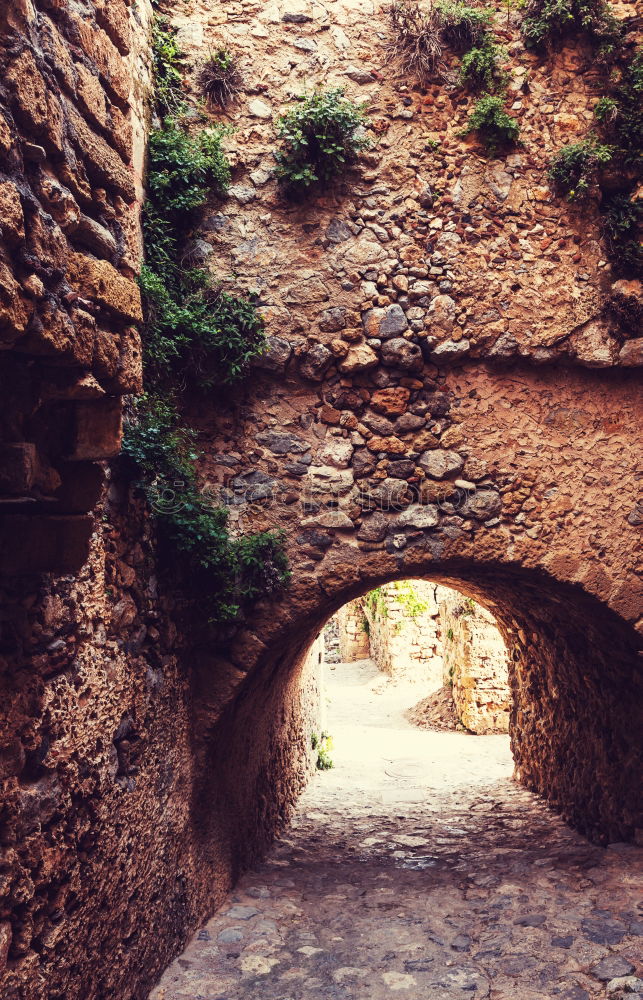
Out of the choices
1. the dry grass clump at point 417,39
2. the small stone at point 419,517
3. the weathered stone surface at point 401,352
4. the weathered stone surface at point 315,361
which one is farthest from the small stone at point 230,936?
the dry grass clump at point 417,39

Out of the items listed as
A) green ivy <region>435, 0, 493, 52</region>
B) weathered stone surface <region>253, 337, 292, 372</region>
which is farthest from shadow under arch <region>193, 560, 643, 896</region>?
green ivy <region>435, 0, 493, 52</region>

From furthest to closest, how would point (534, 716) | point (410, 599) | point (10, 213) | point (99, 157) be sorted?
1. point (410, 599)
2. point (534, 716)
3. point (99, 157)
4. point (10, 213)

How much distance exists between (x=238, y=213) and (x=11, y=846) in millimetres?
3694

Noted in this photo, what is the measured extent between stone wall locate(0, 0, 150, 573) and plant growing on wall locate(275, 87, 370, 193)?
2.12 m

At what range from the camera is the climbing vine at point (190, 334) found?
3.89m

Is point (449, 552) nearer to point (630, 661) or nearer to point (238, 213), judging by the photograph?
point (630, 661)

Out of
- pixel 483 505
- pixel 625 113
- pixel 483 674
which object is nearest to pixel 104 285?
pixel 483 505

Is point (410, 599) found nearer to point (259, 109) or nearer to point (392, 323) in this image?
point (392, 323)

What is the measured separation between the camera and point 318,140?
432 cm

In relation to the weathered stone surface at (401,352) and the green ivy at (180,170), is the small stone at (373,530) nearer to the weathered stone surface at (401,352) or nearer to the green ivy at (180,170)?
the weathered stone surface at (401,352)

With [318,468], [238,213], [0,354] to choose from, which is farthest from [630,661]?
[0,354]

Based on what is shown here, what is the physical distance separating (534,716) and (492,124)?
514cm

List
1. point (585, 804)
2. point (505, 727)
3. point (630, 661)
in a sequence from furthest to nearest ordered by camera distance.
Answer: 1. point (505, 727)
2. point (585, 804)
3. point (630, 661)

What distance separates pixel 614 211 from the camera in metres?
4.40
